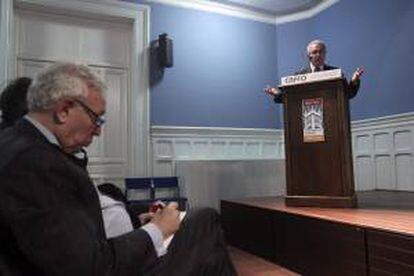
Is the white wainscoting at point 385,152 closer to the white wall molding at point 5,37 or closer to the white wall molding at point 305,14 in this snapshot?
the white wall molding at point 305,14

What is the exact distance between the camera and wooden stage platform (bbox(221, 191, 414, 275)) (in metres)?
1.64

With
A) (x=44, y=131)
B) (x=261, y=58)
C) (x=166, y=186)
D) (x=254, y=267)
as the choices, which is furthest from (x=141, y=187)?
(x=44, y=131)

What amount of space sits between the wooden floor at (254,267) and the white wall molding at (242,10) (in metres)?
2.55

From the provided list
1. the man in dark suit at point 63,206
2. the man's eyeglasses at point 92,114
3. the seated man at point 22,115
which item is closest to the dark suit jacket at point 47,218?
the man in dark suit at point 63,206

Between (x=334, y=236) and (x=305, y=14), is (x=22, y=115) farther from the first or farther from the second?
(x=305, y=14)

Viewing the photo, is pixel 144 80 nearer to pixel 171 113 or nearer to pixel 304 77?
pixel 171 113

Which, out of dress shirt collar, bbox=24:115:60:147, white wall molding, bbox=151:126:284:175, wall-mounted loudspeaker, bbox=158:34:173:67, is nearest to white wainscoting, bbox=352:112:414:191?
white wall molding, bbox=151:126:284:175

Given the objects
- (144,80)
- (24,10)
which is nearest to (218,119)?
(144,80)

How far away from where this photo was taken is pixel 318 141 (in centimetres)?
245

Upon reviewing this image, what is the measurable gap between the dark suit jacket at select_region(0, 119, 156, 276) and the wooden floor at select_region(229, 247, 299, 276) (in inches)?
52.2

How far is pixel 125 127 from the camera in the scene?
148 inches

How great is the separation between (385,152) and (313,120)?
54.0 inches

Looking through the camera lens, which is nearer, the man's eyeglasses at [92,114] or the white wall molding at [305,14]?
the man's eyeglasses at [92,114]

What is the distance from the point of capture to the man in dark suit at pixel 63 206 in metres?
0.84
